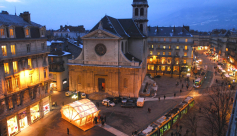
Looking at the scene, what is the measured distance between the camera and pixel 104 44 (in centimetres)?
4434

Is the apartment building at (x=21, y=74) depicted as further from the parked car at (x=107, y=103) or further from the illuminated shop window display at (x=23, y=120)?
the parked car at (x=107, y=103)

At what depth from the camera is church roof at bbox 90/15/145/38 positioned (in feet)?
155

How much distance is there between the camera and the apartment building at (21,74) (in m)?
25.4

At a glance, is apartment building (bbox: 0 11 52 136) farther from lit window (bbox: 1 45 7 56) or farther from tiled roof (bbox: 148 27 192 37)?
tiled roof (bbox: 148 27 192 37)

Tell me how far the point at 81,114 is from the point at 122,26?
3315 centimetres

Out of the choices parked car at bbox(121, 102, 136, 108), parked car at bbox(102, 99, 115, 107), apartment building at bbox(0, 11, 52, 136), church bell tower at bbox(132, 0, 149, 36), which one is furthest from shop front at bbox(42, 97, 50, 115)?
church bell tower at bbox(132, 0, 149, 36)

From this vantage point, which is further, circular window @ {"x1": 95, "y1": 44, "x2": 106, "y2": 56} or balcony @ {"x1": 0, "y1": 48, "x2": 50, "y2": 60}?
circular window @ {"x1": 95, "y1": 44, "x2": 106, "y2": 56}

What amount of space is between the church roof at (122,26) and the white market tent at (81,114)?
22129 mm

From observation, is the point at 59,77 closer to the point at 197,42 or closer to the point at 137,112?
the point at 137,112

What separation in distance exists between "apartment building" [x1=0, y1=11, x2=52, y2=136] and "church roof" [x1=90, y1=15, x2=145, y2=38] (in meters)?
18.2

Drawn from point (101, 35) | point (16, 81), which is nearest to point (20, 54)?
point (16, 81)

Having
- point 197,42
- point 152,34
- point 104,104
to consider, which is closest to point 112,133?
point 104,104

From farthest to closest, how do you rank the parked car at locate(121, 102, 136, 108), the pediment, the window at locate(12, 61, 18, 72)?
1. the pediment
2. the parked car at locate(121, 102, 136, 108)
3. the window at locate(12, 61, 18, 72)

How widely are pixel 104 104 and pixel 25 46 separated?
19530 mm
